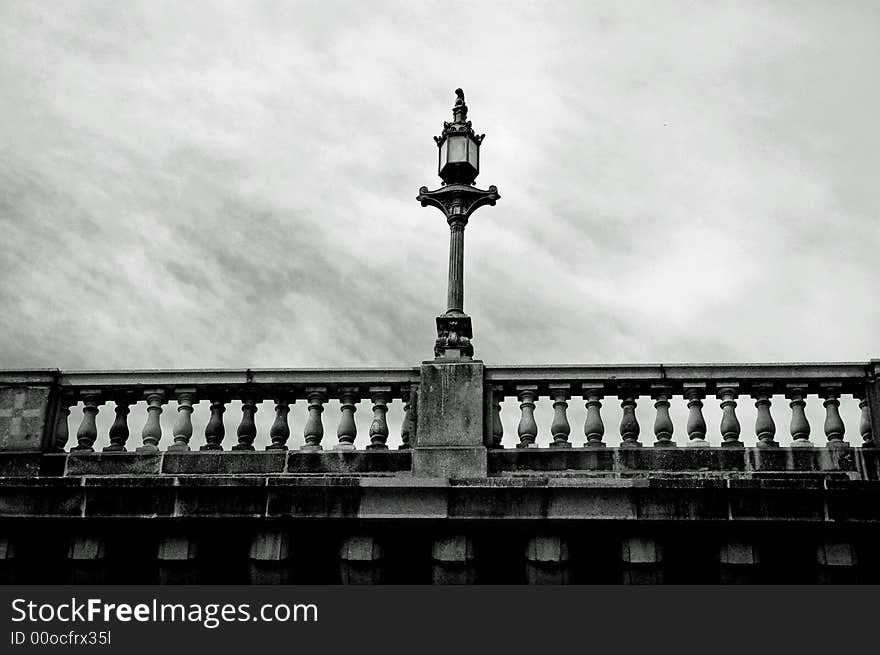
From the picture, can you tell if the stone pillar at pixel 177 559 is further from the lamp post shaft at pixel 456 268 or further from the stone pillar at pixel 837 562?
the stone pillar at pixel 837 562

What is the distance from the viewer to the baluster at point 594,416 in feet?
48.8

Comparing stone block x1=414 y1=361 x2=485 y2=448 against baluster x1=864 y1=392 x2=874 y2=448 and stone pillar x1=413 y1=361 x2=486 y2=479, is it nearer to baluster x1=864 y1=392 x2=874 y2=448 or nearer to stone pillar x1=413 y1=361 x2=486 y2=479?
stone pillar x1=413 y1=361 x2=486 y2=479

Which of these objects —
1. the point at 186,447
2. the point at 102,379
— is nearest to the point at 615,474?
the point at 186,447

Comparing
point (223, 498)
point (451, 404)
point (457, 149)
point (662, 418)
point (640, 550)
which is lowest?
point (640, 550)

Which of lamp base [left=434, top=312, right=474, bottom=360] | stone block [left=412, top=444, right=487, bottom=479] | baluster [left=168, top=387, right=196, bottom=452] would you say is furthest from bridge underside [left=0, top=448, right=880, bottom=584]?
lamp base [left=434, top=312, right=474, bottom=360]

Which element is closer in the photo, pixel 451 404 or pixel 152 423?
pixel 451 404

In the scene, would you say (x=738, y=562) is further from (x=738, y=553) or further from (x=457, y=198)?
(x=457, y=198)

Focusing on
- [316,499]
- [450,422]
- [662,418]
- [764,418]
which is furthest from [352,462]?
[764,418]

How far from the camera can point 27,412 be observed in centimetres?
1548

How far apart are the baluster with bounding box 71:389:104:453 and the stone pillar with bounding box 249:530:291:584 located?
8.34 ft

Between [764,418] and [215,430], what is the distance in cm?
619

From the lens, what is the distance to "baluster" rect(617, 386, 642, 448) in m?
14.8

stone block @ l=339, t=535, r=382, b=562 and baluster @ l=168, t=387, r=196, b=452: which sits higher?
baluster @ l=168, t=387, r=196, b=452
